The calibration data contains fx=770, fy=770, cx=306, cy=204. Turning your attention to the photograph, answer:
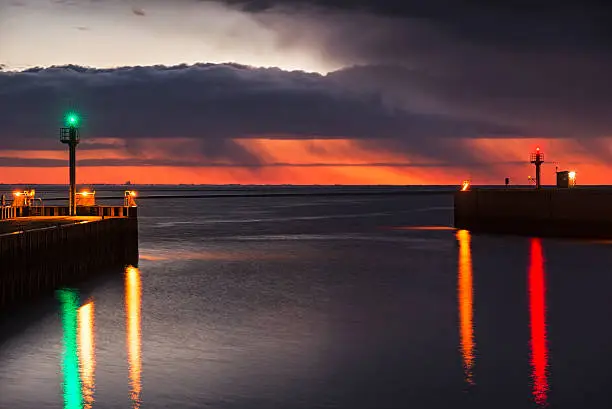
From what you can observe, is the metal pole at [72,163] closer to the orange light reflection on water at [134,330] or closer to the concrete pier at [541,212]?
the orange light reflection on water at [134,330]

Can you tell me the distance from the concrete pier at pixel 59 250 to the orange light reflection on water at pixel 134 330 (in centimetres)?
192

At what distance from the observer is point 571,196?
55656 mm

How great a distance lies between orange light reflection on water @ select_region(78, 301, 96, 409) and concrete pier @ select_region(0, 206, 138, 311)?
232 cm

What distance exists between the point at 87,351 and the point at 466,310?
43.7 feet

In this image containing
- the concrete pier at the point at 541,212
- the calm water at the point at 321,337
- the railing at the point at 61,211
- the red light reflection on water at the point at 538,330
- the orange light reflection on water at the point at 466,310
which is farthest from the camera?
the concrete pier at the point at 541,212

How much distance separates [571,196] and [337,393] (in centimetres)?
4412

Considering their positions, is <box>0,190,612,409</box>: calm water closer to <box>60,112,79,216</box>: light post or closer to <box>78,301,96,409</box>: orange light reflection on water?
<box>78,301,96,409</box>: orange light reflection on water

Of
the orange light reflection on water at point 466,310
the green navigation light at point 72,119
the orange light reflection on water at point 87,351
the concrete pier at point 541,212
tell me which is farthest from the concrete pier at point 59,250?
the concrete pier at point 541,212

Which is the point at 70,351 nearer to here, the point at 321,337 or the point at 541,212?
the point at 321,337

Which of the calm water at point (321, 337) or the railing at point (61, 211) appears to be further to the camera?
the railing at point (61, 211)

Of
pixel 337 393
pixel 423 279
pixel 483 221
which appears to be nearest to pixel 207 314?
pixel 337 393

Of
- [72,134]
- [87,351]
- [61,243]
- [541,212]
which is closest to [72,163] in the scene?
[72,134]

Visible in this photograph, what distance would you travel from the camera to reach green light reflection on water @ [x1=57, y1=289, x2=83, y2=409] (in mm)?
15625

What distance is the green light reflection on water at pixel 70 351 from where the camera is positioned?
51.3 feet
